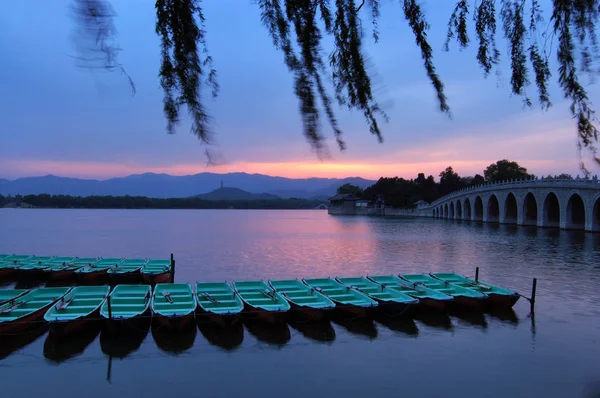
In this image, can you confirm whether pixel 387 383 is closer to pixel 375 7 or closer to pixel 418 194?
A: pixel 375 7

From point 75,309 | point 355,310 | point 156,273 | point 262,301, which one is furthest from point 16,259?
point 355,310

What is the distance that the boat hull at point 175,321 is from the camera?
1598 cm

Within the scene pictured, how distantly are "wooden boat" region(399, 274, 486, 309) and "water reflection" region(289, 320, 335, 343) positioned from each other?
Result: 608cm

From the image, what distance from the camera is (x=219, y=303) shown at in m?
18.3

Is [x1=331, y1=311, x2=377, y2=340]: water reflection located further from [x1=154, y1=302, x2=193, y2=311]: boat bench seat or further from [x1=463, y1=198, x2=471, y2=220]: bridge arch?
[x1=463, y1=198, x2=471, y2=220]: bridge arch

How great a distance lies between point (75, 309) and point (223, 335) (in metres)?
5.76

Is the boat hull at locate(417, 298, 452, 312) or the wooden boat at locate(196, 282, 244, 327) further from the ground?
the wooden boat at locate(196, 282, 244, 327)

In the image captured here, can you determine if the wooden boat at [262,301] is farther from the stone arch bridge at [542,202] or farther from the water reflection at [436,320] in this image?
the stone arch bridge at [542,202]

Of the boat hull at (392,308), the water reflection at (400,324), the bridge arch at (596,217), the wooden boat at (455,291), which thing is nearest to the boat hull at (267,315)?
the boat hull at (392,308)

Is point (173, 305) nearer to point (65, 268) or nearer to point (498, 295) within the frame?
point (65, 268)

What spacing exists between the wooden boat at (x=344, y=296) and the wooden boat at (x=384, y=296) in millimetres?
532

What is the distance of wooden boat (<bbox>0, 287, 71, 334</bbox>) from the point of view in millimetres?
15367

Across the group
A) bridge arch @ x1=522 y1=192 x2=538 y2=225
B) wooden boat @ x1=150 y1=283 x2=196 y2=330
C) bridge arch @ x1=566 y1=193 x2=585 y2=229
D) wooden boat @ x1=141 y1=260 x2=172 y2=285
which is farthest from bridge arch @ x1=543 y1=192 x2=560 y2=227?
wooden boat @ x1=150 y1=283 x2=196 y2=330

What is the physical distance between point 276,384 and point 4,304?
444 inches
